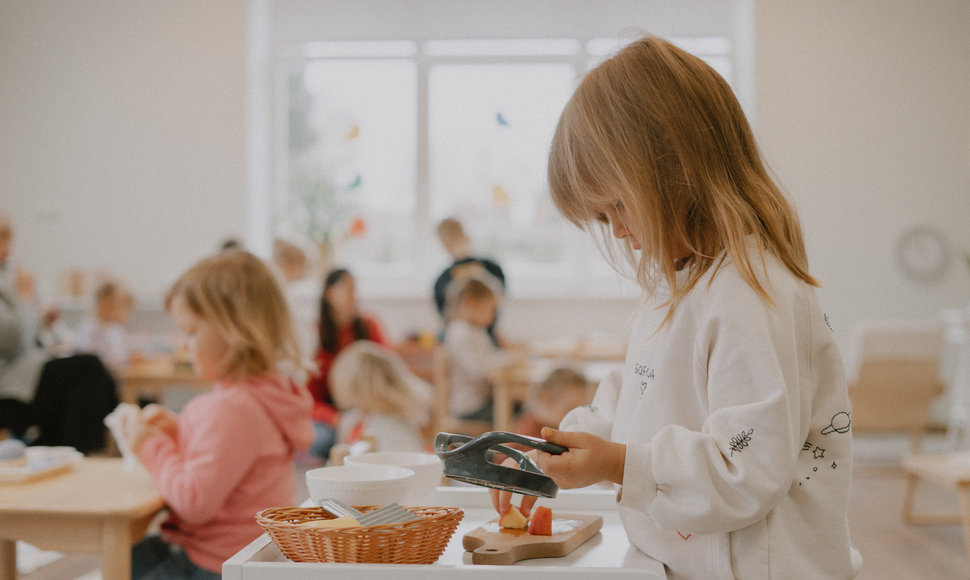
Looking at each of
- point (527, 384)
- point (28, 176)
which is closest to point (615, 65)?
point (527, 384)

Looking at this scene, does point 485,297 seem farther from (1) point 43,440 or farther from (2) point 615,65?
(2) point 615,65

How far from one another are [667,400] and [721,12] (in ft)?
19.6

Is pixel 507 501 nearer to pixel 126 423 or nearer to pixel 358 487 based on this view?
pixel 358 487

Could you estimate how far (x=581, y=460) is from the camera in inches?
33.7

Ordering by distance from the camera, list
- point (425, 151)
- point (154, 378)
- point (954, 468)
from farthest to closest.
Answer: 1. point (425, 151)
2. point (154, 378)
3. point (954, 468)

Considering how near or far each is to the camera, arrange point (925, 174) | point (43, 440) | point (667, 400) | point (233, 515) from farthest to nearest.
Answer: point (925, 174) → point (43, 440) → point (233, 515) → point (667, 400)

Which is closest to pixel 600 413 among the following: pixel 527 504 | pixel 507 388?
pixel 527 504

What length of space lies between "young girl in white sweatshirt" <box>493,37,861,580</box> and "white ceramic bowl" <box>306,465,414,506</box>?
13 cm

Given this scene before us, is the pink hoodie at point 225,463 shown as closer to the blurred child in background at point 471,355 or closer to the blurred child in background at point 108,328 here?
the blurred child in background at point 471,355

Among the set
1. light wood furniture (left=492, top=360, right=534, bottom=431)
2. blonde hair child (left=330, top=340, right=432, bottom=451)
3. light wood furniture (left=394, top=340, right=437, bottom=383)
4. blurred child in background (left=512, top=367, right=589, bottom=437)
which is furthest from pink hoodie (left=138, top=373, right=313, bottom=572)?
light wood furniture (left=394, top=340, right=437, bottom=383)

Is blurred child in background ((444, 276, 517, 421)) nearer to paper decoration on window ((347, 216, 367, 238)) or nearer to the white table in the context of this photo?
paper decoration on window ((347, 216, 367, 238))

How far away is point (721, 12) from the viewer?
6.31m

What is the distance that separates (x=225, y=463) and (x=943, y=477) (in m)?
2.80

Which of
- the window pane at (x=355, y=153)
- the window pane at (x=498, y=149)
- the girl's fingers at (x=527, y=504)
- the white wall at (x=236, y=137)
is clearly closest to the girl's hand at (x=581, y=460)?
the girl's fingers at (x=527, y=504)
